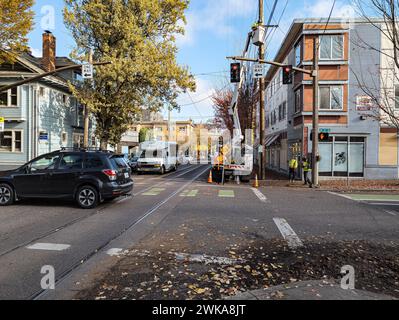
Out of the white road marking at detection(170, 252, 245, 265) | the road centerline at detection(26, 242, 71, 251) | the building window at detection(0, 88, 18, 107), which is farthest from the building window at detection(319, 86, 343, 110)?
the building window at detection(0, 88, 18, 107)

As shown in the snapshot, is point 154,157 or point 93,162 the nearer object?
point 93,162

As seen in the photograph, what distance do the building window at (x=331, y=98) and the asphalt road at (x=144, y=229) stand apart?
34.3 feet

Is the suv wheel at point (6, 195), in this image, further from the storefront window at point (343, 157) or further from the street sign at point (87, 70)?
the storefront window at point (343, 157)

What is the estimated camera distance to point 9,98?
2412 centimetres

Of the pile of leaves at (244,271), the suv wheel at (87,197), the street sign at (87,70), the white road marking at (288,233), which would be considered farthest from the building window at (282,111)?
the pile of leaves at (244,271)

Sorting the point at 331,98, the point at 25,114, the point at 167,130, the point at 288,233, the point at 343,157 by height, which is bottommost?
the point at 288,233

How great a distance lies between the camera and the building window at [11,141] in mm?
24277

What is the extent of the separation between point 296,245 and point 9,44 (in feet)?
63.0

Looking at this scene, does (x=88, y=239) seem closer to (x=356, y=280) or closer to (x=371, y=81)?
(x=356, y=280)

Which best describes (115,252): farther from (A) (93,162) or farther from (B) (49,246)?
(A) (93,162)

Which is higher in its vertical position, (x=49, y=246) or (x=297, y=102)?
(x=297, y=102)

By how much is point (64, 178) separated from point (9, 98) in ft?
59.2

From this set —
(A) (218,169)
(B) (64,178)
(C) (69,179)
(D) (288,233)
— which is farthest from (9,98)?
(D) (288,233)

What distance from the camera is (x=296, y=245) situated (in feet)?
20.6
